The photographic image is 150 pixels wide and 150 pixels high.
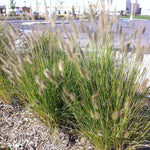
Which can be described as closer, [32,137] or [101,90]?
[101,90]

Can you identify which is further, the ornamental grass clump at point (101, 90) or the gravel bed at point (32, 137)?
the gravel bed at point (32, 137)

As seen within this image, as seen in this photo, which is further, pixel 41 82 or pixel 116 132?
pixel 116 132

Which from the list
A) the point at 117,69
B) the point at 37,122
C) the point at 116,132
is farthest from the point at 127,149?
the point at 37,122

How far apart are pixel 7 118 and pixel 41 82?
117 centimetres

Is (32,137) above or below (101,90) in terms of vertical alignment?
below

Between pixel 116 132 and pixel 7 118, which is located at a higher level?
pixel 116 132

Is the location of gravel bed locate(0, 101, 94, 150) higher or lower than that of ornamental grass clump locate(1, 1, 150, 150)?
lower

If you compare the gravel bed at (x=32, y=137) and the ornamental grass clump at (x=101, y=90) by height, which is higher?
the ornamental grass clump at (x=101, y=90)

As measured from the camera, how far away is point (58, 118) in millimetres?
2121

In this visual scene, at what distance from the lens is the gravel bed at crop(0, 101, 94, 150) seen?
197 cm

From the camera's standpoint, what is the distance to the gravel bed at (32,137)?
1974 mm

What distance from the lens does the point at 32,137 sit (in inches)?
82.0

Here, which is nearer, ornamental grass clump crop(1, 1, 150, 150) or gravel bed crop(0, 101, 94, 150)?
ornamental grass clump crop(1, 1, 150, 150)

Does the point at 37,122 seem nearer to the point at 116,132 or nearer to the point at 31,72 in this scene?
the point at 31,72
